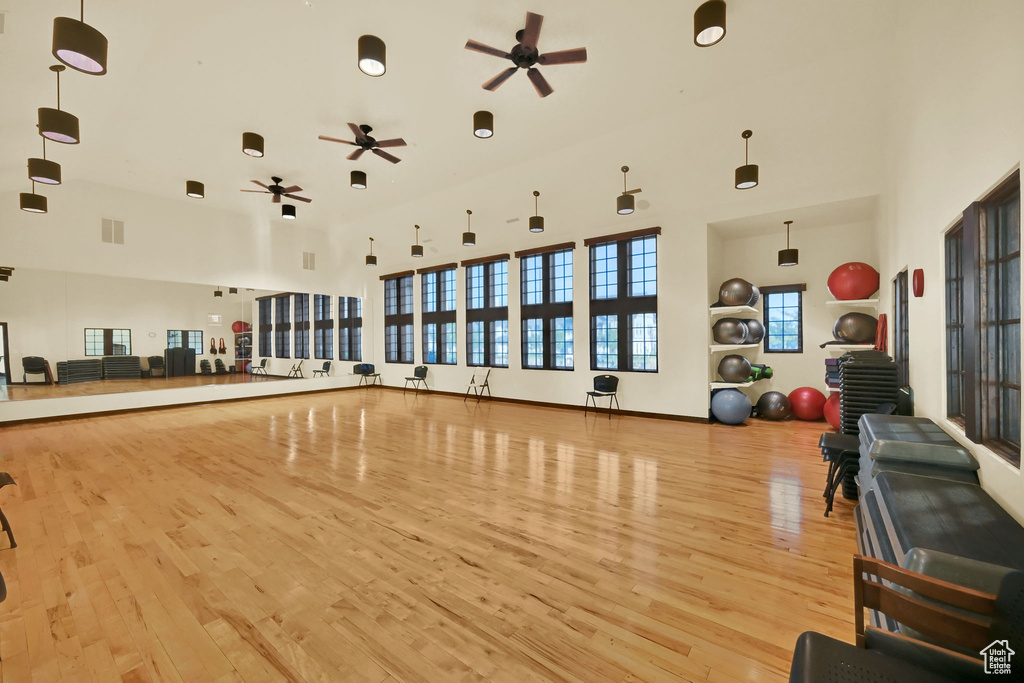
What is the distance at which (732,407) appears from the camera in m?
6.65

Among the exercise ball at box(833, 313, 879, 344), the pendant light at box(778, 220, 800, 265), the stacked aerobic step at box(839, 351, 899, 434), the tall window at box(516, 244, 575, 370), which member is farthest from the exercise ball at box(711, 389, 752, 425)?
the tall window at box(516, 244, 575, 370)

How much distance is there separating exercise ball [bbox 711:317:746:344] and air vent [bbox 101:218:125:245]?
11784 millimetres

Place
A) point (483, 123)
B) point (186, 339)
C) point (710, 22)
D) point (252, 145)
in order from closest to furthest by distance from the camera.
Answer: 1. point (710, 22)
2. point (483, 123)
3. point (252, 145)
4. point (186, 339)

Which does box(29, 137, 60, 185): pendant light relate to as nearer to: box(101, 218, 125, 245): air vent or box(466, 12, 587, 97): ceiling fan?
box(101, 218, 125, 245): air vent

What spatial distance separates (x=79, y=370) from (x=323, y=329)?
5424 mm

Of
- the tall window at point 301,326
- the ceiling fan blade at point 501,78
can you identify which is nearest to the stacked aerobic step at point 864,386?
the ceiling fan blade at point 501,78

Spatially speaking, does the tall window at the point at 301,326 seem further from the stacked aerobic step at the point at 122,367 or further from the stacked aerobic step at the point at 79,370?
the stacked aerobic step at the point at 79,370

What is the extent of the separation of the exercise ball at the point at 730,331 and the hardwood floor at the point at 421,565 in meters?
2.04

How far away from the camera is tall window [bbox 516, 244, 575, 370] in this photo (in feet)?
28.4

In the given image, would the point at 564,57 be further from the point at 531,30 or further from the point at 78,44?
the point at 78,44

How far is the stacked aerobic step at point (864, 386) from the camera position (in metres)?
3.75

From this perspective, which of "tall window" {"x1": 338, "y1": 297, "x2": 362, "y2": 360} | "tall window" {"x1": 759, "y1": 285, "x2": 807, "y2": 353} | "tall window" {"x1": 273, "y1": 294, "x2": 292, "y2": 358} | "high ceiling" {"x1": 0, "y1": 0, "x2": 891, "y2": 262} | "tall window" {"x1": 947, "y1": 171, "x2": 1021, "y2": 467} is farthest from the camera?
"tall window" {"x1": 338, "y1": 297, "x2": 362, "y2": 360}
